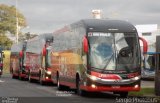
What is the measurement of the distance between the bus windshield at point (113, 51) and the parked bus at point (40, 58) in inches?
539

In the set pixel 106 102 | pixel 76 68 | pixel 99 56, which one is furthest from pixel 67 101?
pixel 76 68

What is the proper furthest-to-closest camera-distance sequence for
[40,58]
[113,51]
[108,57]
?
[40,58] → [113,51] → [108,57]

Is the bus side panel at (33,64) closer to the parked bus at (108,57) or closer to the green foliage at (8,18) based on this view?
the parked bus at (108,57)

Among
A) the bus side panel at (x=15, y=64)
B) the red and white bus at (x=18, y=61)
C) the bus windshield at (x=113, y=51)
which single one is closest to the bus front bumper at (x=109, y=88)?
the bus windshield at (x=113, y=51)

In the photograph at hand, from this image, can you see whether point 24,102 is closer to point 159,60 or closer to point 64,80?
point 159,60

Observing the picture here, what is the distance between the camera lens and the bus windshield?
23953 millimetres

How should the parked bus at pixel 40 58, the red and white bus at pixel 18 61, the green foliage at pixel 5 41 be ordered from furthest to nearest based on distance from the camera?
the green foliage at pixel 5 41 → the red and white bus at pixel 18 61 → the parked bus at pixel 40 58

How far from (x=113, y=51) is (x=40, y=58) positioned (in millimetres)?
16396

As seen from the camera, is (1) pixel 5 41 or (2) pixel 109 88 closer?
(2) pixel 109 88

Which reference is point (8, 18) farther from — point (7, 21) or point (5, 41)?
point (5, 41)

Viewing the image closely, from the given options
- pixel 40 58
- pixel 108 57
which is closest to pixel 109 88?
pixel 108 57

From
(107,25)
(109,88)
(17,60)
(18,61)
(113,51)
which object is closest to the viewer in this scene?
(109,88)

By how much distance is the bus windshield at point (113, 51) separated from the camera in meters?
24.0

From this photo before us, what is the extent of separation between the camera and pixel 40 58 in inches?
1572
